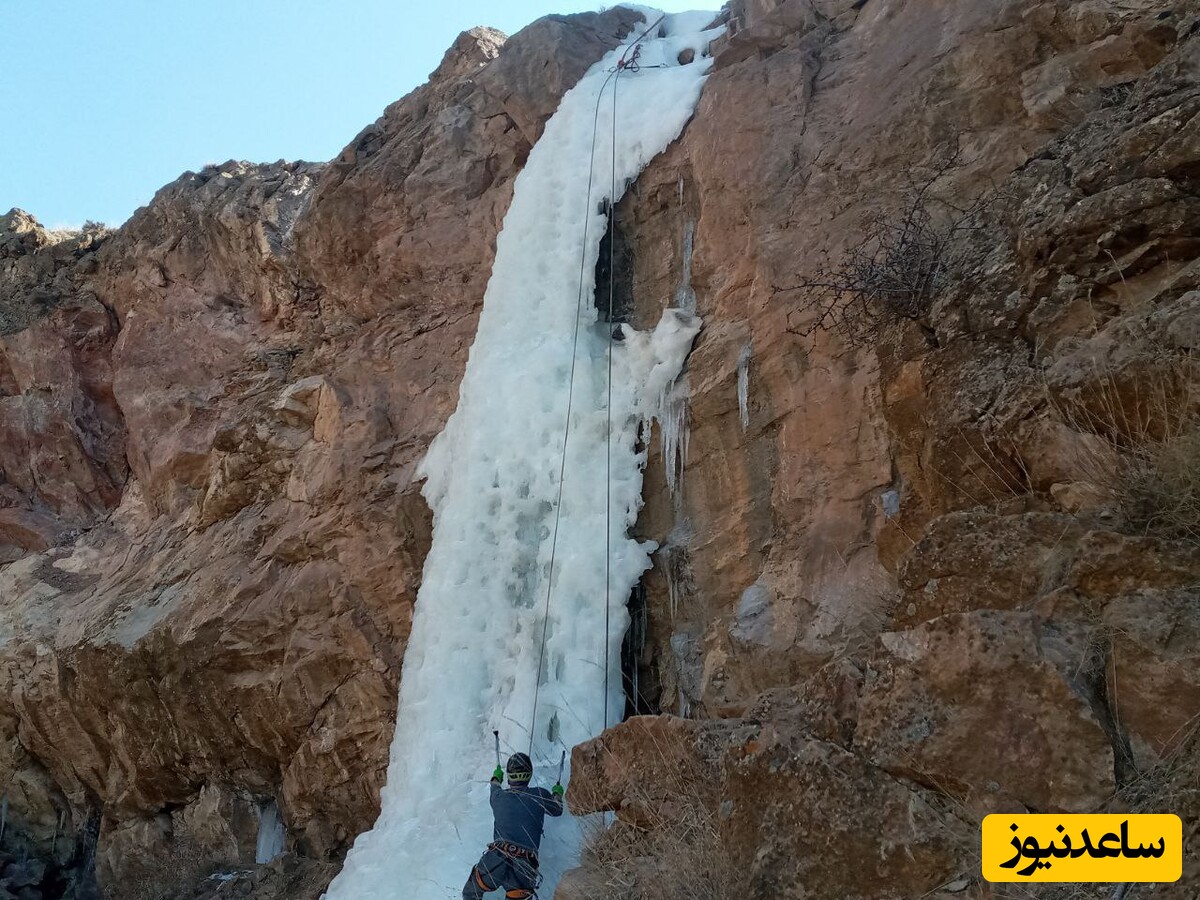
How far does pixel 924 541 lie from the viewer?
420cm

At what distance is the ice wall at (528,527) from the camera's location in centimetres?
721

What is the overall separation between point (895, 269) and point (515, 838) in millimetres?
3801

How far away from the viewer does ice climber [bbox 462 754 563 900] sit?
5578 mm

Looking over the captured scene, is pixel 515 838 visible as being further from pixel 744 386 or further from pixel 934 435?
pixel 744 386

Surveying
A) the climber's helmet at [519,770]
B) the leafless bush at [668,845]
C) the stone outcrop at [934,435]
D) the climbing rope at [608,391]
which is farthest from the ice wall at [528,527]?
the leafless bush at [668,845]

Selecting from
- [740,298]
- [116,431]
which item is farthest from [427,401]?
[116,431]

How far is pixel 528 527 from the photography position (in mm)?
8680

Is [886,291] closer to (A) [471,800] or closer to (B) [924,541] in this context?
(B) [924,541]

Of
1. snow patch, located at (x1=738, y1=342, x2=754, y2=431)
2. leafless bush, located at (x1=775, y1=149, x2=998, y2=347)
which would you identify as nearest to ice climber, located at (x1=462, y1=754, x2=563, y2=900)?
snow patch, located at (x1=738, y1=342, x2=754, y2=431)

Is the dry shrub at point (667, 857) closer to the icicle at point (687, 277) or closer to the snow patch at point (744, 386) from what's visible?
the snow patch at point (744, 386)

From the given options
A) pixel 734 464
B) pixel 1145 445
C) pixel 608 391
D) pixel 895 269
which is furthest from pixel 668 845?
pixel 608 391

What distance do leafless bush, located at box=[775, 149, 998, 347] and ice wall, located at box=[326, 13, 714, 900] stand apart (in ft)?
5.32

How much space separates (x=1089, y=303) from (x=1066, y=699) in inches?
76.2

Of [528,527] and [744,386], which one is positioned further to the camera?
[528,527]
